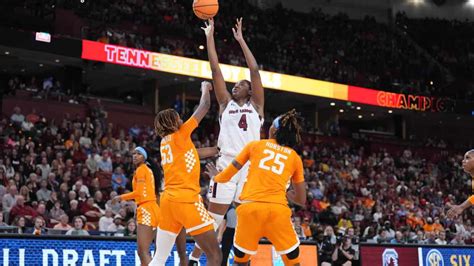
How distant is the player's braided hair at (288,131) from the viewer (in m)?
6.98

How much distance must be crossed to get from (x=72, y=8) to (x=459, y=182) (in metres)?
18.3

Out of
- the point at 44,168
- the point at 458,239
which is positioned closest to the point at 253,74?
the point at 44,168

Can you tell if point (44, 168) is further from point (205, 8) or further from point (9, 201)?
point (205, 8)

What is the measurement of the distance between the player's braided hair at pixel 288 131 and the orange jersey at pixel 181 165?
1048mm

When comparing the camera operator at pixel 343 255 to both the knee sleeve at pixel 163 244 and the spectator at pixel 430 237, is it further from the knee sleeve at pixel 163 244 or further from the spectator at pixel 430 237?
the knee sleeve at pixel 163 244

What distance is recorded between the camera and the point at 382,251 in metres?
12.5

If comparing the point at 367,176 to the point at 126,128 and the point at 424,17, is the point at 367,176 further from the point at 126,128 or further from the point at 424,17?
the point at 424,17

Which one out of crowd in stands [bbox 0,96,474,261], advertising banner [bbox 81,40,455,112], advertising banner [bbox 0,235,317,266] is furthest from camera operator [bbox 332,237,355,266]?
advertising banner [bbox 81,40,455,112]

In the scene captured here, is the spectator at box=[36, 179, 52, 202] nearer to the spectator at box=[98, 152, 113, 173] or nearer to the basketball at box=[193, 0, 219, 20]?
the spectator at box=[98, 152, 113, 173]

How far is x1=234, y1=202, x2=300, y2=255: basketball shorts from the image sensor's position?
673 centimetres

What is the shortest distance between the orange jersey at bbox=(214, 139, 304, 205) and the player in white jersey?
131 centimetres

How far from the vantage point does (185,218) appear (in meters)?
7.28

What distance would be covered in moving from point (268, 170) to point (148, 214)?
3928 millimetres

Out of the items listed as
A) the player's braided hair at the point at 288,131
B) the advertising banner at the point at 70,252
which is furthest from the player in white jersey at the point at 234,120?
the advertising banner at the point at 70,252
